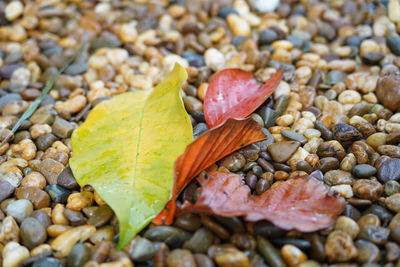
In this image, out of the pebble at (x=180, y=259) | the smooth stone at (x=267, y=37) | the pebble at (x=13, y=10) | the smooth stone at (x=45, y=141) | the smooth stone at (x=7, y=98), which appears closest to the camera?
the pebble at (x=180, y=259)

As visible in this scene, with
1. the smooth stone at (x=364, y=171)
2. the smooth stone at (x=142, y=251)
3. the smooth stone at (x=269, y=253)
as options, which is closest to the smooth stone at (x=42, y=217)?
the smooth stone at (x=142, y=251)

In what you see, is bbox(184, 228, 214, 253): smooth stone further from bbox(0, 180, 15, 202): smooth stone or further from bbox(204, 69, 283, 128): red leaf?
bbox(0, 180, 15, 202): smooth stone

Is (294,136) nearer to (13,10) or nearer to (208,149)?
(208,149)

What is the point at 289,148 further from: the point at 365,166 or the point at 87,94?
the point at 87,94

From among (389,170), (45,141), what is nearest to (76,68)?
(45,141)

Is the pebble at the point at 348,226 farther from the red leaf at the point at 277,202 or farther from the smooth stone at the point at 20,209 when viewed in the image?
the smooth stone at the point at 20,209

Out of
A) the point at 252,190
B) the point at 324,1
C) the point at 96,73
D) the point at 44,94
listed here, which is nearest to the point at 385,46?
the point at 324,1

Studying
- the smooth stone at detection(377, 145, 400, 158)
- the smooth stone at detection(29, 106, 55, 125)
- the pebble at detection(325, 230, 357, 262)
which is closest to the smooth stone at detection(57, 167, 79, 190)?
the smooth stone at detection(29, 106, 55, 125)
